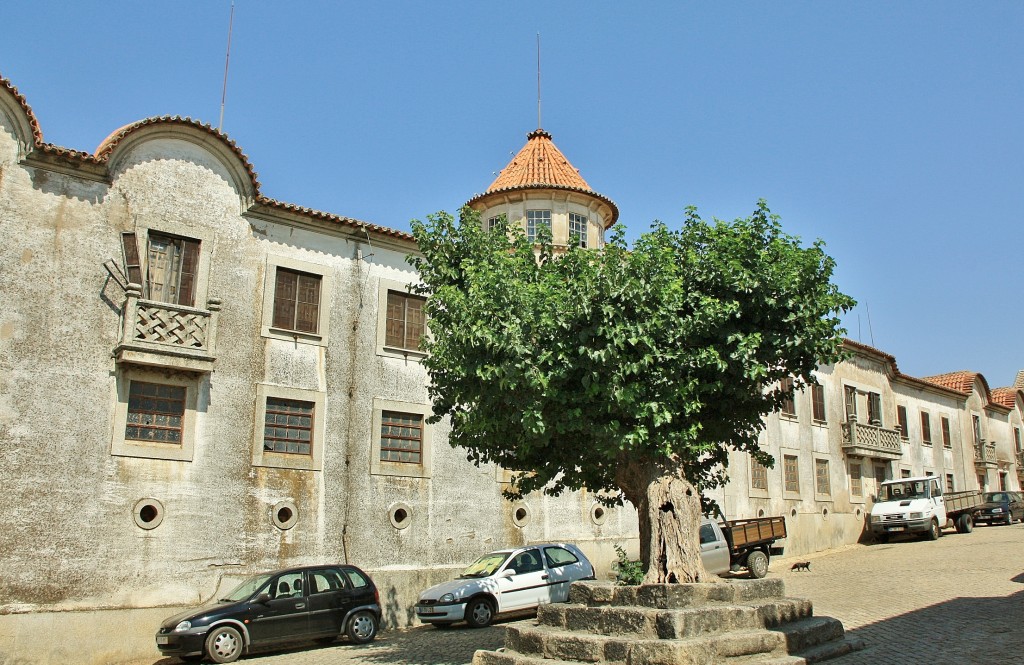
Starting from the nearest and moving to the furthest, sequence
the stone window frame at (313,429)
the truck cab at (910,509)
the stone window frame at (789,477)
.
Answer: the stone window frame at (313,429), the truck cab at (910,509), the stone window frame at (789,477)

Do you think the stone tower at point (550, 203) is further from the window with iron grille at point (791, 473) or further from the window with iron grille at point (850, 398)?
the window with iron grille at point (850, 398)

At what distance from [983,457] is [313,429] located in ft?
119

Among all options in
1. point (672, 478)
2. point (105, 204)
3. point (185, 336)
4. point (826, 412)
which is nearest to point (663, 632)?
point (672, 478)

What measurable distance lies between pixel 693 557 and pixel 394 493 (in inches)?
346

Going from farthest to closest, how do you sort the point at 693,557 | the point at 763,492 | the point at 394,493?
the point at 763,492
the point at 394,493
the point at 693,557

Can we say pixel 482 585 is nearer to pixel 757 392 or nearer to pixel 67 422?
pixel 757 392

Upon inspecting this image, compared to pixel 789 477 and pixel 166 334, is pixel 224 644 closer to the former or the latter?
pixel 166 334

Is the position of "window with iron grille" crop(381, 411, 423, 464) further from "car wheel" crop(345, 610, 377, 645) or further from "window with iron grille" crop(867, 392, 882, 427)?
"window with iron grille" crop(867, 392, 882, 427)

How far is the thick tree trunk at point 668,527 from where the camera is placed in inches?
461

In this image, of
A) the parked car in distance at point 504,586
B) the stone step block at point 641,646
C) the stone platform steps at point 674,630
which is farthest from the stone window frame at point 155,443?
the stone step block at point 641,646

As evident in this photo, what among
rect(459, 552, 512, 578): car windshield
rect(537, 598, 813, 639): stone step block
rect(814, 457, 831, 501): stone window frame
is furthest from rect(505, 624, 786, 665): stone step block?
rect(814, 457, 831, 501): stone window frame

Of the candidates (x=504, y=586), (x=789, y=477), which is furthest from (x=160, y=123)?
(x=789, y=477)

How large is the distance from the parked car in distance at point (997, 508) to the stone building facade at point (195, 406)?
1908 centimetres

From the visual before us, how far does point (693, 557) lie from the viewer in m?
11.8
